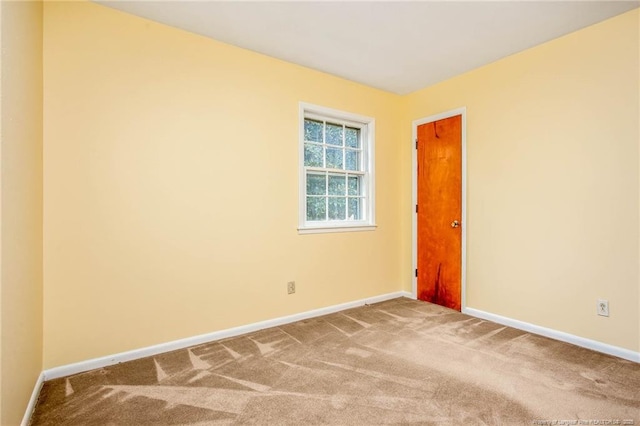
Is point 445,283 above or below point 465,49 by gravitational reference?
below

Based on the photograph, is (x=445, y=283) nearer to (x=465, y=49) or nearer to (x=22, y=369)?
(x=465, y=49)

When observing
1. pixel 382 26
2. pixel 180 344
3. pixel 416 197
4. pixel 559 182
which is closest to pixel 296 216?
pixel 180 344

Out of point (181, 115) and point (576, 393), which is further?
point (181, 115)

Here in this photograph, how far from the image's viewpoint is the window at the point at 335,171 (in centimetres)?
349

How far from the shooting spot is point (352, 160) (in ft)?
12.9

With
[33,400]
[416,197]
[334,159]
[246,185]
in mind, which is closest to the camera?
[33,400]

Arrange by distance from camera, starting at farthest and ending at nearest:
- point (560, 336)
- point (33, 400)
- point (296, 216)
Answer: point (296, 216), point (560, 336), point (33, 400)

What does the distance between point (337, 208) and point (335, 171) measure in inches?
17.2

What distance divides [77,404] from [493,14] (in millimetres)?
3827

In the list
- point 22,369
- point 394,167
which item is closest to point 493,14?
point 394,167

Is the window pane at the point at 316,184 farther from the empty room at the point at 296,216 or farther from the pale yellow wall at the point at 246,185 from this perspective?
the pale yellow wall at the point at 246,185

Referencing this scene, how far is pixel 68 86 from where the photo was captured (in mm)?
2215

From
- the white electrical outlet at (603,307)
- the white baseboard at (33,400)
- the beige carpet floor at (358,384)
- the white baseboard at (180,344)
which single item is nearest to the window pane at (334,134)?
the white baseboard at (180,344)

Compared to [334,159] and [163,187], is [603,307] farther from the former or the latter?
[163,187]
